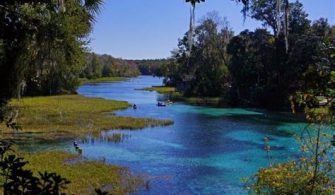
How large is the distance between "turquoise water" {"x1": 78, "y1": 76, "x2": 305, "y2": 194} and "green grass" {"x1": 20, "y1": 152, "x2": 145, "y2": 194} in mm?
767

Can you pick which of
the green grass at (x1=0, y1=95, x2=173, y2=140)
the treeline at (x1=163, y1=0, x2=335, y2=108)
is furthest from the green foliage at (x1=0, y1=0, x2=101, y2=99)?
the treeline at (x1=163, y1=0, x2=335, y2=108)

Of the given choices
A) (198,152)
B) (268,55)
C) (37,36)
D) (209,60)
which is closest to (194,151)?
(198,152)

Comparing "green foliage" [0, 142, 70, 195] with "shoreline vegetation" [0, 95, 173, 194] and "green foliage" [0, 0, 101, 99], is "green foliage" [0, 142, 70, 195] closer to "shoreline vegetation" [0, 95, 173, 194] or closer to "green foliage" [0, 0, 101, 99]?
"green foliage" [0, 0, 101, 99]

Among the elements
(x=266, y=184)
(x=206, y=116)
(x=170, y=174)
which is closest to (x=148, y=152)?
(x=170, y=174)

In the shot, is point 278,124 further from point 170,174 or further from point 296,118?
point 170,174

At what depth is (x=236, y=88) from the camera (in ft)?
199

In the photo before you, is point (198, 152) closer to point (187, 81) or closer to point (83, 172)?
point (83, 172)

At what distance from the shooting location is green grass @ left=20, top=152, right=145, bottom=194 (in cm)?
1623

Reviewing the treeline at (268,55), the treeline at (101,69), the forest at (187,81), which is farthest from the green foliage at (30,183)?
the treeline at (101,69)

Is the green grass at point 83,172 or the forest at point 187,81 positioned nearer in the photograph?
the forest at point 187,81

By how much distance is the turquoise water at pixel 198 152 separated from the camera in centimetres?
1750

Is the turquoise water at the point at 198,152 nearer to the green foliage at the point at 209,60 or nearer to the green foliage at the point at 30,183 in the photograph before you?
the green foliage at the point at 30,183

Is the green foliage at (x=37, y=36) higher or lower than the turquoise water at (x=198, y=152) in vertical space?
higher

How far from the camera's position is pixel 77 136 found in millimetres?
29156
